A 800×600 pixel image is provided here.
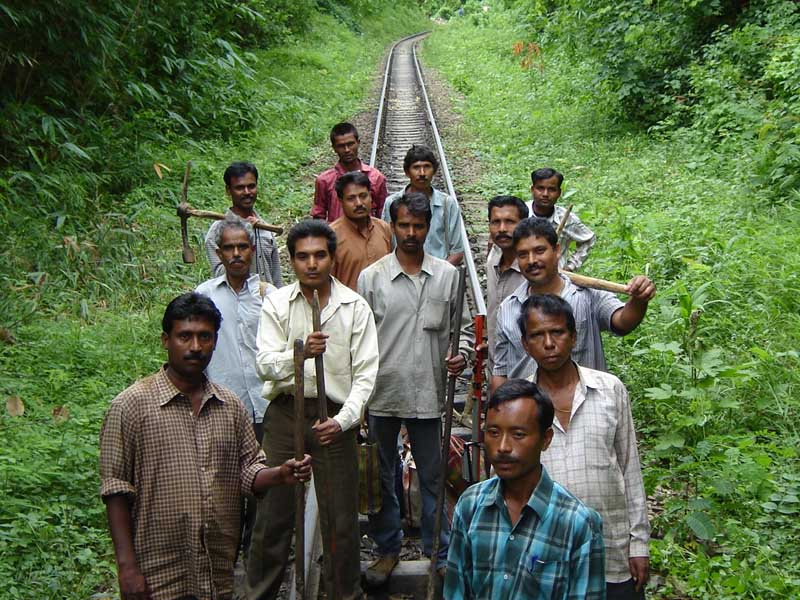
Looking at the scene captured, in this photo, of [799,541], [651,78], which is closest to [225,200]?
[651,78]

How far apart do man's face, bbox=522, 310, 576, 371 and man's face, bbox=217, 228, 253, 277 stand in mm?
1924

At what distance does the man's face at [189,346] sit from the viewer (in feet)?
11.7

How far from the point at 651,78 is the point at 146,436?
1295 centimetres

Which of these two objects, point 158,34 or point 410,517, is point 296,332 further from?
point 158,34

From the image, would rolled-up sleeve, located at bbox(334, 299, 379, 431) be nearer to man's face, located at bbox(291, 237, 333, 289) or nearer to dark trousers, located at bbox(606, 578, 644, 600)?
man's face, located at bbox(291, 237, 333, 289)

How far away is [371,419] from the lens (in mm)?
4934

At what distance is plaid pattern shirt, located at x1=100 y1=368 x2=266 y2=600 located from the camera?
3.43 meters

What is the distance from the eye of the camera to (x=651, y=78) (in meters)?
14.8

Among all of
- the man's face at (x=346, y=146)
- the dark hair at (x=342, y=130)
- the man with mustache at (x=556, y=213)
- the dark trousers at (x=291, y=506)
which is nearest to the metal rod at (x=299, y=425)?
the dark trousers at (x=291, y=506)

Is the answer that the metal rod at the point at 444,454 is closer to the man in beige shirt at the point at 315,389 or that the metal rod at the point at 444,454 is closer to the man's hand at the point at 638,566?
the man in beige shirt at the point at 315,389

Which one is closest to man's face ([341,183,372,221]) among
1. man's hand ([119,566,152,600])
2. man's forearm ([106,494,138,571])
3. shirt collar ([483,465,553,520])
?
man's forearm ([106,494,138,571])

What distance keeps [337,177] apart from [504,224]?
2040 millimetres

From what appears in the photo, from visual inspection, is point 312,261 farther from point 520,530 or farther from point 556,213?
point 556,213

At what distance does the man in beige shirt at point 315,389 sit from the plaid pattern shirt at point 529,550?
136 centimetres
